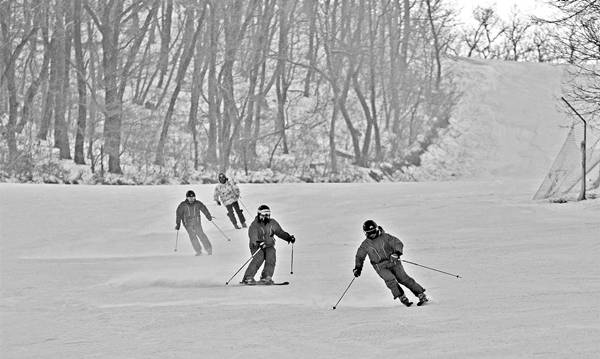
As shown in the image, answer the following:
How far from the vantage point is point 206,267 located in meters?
19.9

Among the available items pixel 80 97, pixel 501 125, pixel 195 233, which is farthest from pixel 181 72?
pixel 501 125

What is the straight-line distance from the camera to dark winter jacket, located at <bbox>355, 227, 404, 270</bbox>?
543 inches

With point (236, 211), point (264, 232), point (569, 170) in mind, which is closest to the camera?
point (264, 232)

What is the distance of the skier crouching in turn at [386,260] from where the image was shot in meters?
13.8

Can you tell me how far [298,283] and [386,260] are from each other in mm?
3439

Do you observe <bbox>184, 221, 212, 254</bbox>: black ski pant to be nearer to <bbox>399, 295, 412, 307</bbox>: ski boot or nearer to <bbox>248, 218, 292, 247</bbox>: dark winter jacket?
<bbox>248, 218, 292, 247</bbox>: dark winter jacket

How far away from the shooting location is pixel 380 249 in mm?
13812

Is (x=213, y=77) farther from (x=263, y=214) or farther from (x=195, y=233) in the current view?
(x=263, y=214)

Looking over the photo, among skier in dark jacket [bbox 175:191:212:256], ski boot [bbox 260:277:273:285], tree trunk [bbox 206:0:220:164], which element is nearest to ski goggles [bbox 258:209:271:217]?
ski boot [bbox 260:277:273:285]

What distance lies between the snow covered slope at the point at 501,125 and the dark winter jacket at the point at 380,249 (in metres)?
43.3

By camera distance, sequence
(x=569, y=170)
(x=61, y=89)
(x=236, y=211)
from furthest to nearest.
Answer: (x=61, y=89), (x=569, y=170), (x=236, y=211)

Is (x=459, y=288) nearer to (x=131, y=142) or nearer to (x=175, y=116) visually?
(x=131, y=142)


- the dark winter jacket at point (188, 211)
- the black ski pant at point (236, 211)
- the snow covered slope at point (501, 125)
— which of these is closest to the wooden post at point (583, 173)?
the black ski pant at point (236, 211)

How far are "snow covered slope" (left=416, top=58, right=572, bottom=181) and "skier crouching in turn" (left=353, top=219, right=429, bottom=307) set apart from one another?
4330 centimetres
